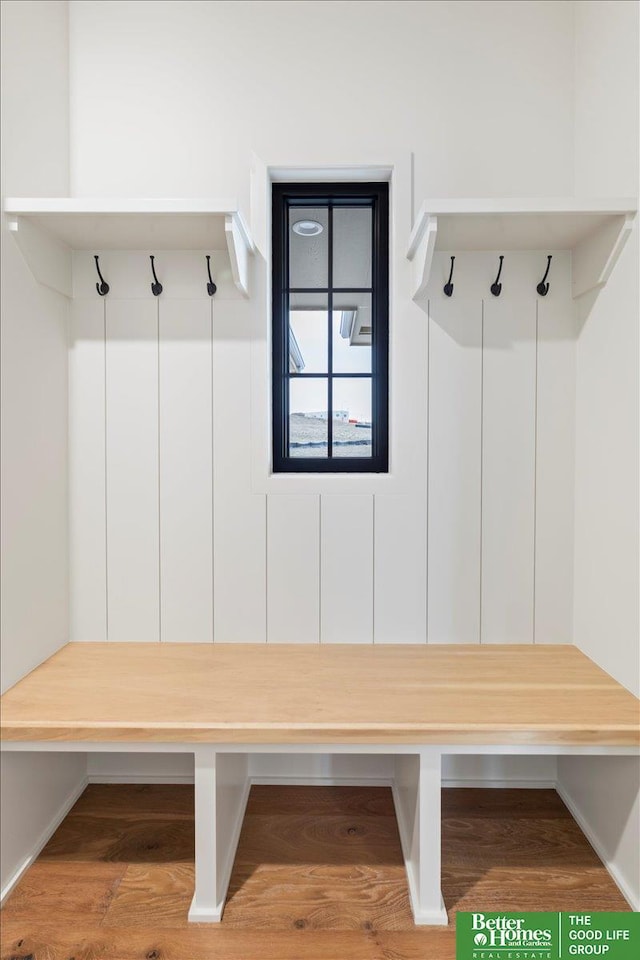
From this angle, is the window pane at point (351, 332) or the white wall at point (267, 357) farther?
the window pane at point (351, 332)

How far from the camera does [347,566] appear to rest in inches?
79.7

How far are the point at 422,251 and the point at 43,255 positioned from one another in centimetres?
115

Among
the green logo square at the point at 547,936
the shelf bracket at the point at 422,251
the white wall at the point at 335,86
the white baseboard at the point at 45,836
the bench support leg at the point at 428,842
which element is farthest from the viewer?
the white wall at the point at 335,86

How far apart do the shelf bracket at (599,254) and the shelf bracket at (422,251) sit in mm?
483

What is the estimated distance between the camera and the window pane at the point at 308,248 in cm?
212

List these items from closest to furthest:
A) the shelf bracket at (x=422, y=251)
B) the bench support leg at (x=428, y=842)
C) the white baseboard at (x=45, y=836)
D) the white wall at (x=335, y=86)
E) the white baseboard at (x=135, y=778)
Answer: the bench support leg at (x=428, y=842) → the white baseboard at (x=45, y=836) → the shelf bracket at (x=422, y=251) → the white wall at (x=335, y=86) → the white baseboard at (x=135, y=778)

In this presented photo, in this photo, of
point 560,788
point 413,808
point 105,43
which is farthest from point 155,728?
point 105,43

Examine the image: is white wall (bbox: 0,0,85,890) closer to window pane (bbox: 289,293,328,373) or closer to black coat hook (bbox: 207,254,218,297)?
black coat hook (bbox: 207,254,218,297)

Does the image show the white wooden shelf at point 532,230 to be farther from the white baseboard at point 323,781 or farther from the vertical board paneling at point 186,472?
the white baseboard at point 323,781

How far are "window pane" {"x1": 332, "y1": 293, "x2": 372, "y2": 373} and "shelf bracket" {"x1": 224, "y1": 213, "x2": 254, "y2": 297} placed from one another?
36 centimetres

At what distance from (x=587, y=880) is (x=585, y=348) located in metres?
1.55

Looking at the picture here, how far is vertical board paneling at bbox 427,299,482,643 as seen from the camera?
1989mm

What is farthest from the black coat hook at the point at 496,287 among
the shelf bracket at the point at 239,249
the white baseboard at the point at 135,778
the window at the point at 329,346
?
the white baseboard at the point at 135,778

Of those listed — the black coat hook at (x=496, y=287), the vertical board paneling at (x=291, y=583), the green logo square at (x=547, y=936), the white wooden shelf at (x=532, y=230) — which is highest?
the white wooden shelf at (x=532, y=230)
